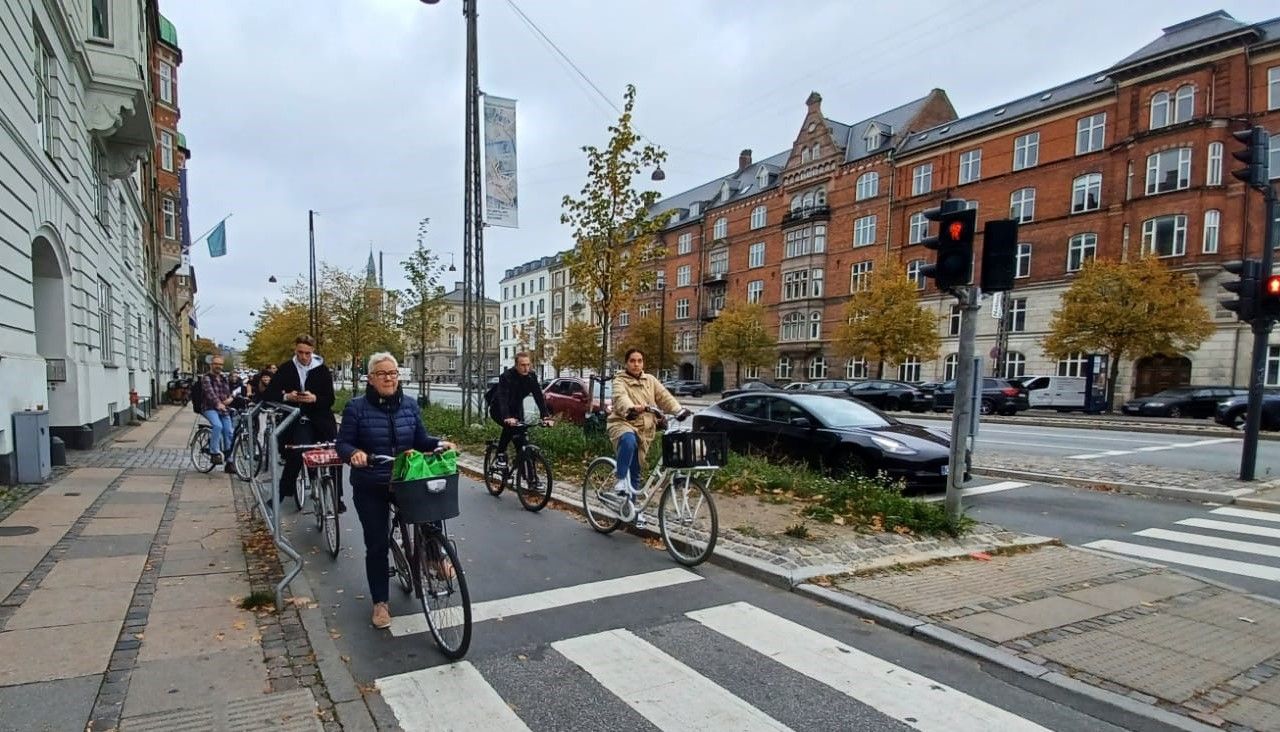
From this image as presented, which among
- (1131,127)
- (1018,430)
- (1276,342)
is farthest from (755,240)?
(1018,430)

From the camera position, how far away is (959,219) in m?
6.88

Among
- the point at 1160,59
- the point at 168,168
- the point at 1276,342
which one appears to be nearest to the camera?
the point at 1276,342

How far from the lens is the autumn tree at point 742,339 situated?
4712 cm

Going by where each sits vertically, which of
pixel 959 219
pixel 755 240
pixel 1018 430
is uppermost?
pixel 755 240

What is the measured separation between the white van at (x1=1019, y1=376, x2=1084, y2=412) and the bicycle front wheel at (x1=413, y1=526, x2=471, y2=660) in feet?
106

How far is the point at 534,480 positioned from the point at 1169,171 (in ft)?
122

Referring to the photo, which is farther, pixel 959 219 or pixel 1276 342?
pixel 1276 342

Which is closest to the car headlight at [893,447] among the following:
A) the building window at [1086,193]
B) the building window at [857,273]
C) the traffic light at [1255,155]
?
the traffic light at [1255,155]

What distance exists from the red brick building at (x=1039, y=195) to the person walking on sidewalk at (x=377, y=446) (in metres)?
31.0

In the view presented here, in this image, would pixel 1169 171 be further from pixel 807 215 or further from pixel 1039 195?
pixel 807 215

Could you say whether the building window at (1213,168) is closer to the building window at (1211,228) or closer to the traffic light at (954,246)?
the building window at (1211,228)

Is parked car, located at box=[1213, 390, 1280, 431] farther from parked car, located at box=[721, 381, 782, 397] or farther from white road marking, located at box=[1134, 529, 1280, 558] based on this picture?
white road marking, located at box=[1134, 529, 1280, 558]

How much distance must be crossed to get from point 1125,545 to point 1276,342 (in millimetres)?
32641

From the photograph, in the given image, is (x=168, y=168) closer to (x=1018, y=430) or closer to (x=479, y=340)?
(x=479, y=340)
